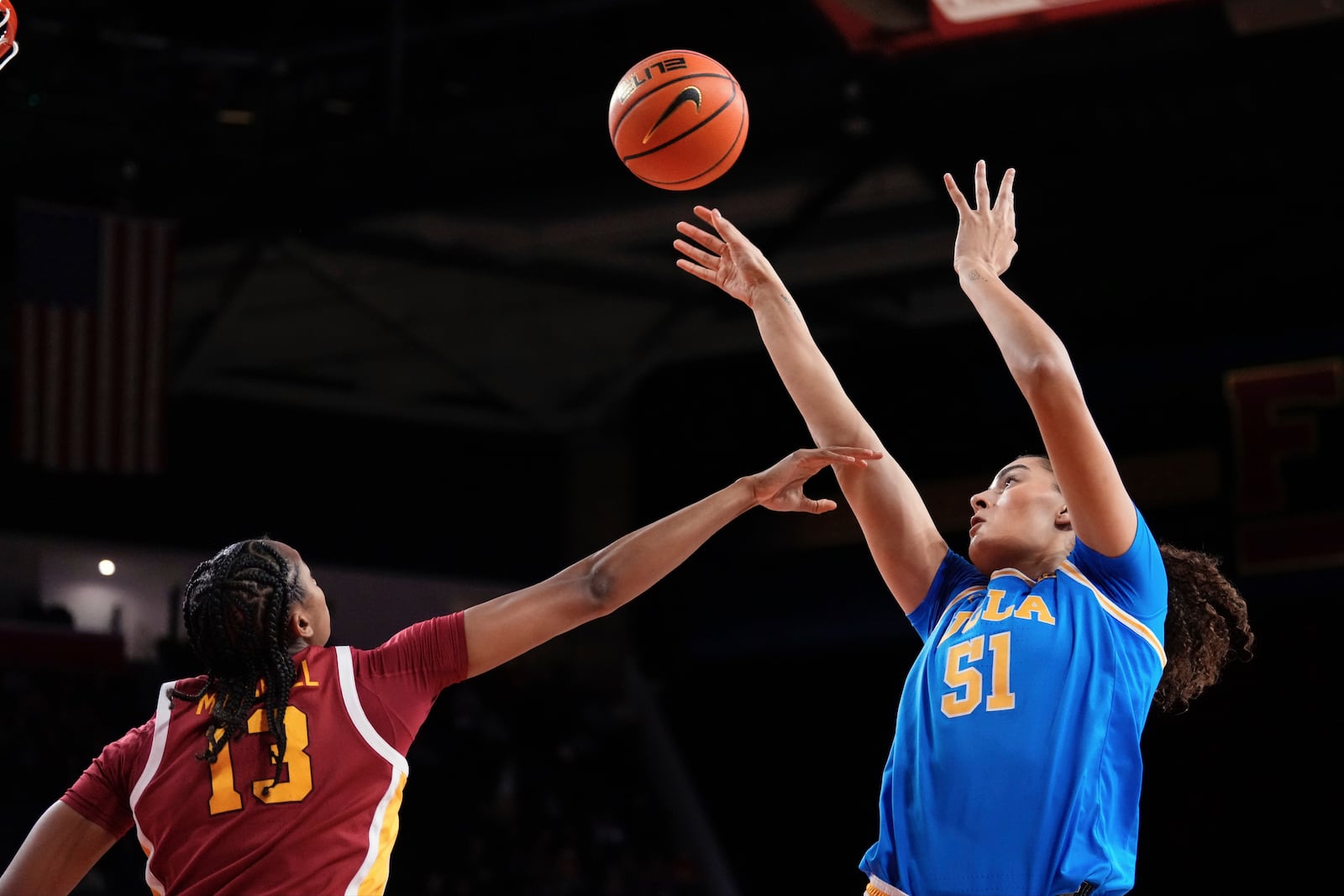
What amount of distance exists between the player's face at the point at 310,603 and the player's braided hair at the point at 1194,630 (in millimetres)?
1714

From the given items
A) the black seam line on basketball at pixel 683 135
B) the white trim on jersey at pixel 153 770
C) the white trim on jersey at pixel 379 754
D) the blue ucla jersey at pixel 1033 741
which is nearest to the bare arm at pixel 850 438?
the blue ucla jersey at pixel 1033 741

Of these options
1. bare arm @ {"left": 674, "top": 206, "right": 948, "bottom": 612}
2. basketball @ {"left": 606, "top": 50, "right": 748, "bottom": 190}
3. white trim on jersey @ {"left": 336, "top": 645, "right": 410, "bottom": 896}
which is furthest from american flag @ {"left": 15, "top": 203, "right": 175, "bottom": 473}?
white trim on jersey @ {"left": 336, "top": 645, "right": 410, "bottom": 896}

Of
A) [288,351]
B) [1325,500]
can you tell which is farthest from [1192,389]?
[288,351]

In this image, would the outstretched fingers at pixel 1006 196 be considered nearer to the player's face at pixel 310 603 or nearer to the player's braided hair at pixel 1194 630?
the player's braided hair at pixel 1194 630

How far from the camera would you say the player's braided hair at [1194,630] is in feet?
12.7

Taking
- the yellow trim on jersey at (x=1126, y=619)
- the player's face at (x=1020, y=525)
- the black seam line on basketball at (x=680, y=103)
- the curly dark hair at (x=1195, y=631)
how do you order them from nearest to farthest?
the yellow trim on jersey at (x=1126, y=619)
the player's face at (x=1020, y=525)
the curly dark hair at (x=1195, y=631)
the black seam line on basketball at (x=680, y=103)

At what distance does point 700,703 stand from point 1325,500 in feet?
19.0

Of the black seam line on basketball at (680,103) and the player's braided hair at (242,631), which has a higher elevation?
the black seam line on basketball at (680,103)

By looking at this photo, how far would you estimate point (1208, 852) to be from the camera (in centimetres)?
1141

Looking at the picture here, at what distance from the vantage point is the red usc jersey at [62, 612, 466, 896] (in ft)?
9.95

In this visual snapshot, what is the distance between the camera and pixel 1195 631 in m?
3.88

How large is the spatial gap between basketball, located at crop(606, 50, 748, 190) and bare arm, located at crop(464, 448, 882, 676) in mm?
1934

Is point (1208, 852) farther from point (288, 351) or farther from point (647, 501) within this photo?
point (288, 351)

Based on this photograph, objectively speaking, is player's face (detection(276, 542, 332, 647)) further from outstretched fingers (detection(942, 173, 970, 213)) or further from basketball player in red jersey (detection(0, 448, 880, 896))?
outstretched fingers (detection(942, 173, 970, 213))
